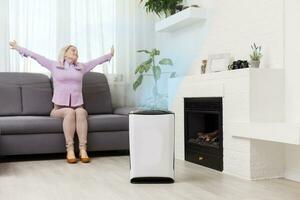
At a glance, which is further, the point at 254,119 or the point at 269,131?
the point at 254,119

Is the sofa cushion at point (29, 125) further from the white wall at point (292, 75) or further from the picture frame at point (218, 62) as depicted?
the white wall at point (292, 75)

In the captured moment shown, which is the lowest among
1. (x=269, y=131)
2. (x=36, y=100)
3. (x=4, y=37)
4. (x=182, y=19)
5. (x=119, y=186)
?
(x=119, y=186)

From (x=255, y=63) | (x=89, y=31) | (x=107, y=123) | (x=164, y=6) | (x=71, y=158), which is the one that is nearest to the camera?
(x=255, y=63)

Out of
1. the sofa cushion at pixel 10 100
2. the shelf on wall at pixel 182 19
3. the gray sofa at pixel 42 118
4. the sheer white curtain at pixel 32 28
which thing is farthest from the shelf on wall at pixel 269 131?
the sheer white curtain at pixel 32 28

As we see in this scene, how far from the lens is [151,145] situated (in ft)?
9.19

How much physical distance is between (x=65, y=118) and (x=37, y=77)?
37.0 inches

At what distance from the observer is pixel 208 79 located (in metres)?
3.47

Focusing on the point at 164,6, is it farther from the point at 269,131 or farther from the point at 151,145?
the point at 269,131

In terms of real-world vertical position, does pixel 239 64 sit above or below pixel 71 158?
above

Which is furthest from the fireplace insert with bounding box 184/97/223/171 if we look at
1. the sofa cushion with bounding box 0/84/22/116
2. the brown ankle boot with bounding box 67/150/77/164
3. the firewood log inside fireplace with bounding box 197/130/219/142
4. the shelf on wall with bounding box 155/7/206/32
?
the sofa cushion with bounding box 0/84/22/116

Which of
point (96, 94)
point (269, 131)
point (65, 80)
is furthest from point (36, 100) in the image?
point (269, 131)

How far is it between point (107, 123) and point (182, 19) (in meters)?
1.32

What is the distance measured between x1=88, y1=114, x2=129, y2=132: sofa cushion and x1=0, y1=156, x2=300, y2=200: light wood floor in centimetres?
66

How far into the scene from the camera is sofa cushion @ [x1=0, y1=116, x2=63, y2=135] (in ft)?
12.6
